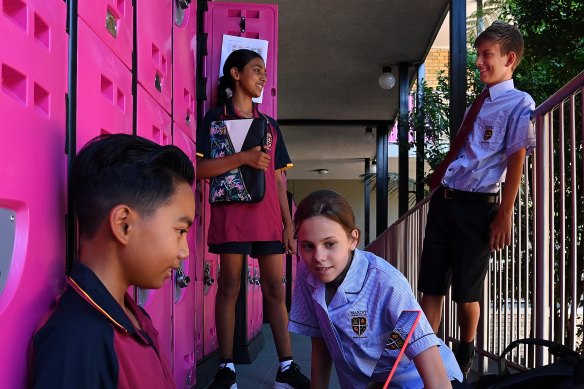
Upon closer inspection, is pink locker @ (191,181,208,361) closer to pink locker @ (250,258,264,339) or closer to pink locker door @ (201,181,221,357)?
pink locker door @ (201,181,221,357)

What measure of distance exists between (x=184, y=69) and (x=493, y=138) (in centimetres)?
117

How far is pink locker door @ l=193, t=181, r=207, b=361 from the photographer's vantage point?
2.85m

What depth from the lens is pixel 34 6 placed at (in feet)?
3.51

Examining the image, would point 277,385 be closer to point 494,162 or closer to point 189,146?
point 189,146

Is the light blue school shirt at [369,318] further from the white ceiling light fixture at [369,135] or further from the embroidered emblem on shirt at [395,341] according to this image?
the white ceiling light fixture at [369,135]

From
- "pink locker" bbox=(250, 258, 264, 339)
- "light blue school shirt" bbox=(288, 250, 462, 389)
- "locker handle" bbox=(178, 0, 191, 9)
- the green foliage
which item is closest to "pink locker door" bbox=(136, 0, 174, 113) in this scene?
"locker handle" bbox=(178, 0, 191, 9)

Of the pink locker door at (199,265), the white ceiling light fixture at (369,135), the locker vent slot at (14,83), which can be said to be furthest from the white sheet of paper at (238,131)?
the white ceiling light fixture at (369,135)

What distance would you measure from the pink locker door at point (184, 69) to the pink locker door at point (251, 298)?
160 centimetres

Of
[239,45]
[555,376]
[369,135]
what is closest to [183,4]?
[239,45]

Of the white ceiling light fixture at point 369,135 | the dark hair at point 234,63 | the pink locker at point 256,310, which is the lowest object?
the pink locker at point 256,310

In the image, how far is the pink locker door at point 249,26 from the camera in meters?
3.39

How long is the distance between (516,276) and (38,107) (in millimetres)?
2395

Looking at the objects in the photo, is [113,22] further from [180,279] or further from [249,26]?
[249,26]

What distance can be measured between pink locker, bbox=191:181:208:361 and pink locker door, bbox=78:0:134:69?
1.22m
